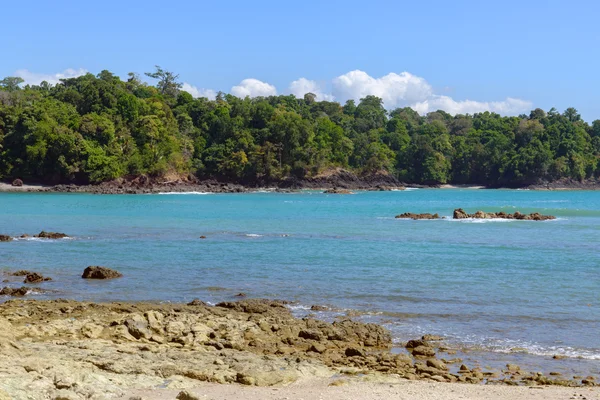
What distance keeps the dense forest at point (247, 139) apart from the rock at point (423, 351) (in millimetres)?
82574

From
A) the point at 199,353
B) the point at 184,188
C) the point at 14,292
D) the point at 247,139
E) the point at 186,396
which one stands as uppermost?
the point at 247,139

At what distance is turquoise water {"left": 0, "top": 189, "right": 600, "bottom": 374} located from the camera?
601 inches

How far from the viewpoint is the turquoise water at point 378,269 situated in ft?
50.1

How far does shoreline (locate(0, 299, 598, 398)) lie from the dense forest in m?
79.7

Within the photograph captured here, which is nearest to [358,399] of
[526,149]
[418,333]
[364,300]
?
[418,333]

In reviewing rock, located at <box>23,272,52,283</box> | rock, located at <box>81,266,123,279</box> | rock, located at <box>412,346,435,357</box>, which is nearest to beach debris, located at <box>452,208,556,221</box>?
rock, located at <box>81,266,123,279</box>

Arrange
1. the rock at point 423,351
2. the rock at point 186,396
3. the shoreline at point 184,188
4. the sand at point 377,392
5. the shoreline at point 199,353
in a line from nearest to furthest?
the rock at point 186,396, the sand at point 377,392, the shoreline at point 199,353, the rock at point 423,351, the shoreline at point 184,188

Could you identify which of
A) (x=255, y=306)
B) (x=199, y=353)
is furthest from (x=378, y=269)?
(x=199, y=353)

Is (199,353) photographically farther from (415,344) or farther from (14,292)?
(14,292)

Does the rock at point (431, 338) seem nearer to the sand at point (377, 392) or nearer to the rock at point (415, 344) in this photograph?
the rock at point (415, 344)

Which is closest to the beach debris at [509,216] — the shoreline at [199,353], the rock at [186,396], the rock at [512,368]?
the shoreline at [199,353]

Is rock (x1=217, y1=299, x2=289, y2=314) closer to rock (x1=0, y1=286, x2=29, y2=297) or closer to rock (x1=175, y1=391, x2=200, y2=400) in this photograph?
rock (x1=0, y1=286, x2=29, y2=297)

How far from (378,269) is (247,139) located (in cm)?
8600

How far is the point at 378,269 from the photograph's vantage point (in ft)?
74.3
